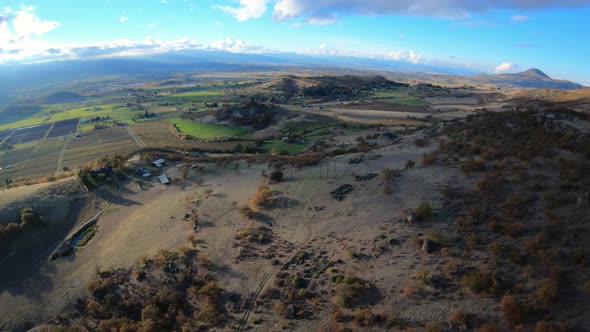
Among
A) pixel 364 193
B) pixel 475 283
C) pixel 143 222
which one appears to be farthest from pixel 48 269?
pixel 475 283

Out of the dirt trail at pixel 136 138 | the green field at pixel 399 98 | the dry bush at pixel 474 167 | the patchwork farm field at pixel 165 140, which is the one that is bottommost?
the dirt trail at pixel 136 138

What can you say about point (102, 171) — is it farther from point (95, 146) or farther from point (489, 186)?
point (489, 186)

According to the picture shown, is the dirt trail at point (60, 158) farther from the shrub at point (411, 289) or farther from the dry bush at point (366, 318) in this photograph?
the shrub at point (411, 289)

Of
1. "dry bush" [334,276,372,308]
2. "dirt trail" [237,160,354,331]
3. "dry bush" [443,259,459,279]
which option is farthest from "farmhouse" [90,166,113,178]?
"dry bush" [443,259,459,279]

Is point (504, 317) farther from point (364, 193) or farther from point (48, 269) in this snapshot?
point (48, 269)

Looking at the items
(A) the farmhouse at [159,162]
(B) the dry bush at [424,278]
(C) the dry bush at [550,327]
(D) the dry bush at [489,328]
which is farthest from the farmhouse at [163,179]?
(C) the dry bush at [550,327]

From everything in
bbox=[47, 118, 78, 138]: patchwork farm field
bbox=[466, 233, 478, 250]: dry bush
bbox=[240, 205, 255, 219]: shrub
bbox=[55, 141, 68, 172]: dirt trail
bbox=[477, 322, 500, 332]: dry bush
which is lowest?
bbox=[55, 141, 68, 172]: dirt trail

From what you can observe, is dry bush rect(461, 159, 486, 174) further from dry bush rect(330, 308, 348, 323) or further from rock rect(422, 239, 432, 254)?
dry bush rect(330, 308, 348, 323)

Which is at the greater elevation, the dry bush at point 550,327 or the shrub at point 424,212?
the shrub at point 424,212
